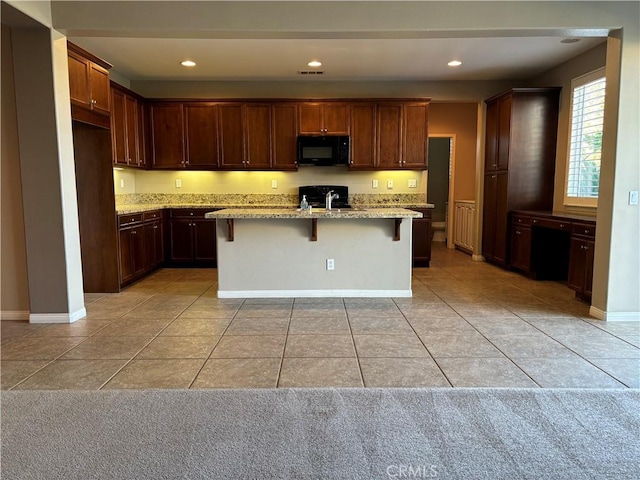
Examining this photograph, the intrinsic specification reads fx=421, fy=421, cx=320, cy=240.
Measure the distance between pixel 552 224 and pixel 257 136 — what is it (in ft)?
13.6

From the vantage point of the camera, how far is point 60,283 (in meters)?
3.68

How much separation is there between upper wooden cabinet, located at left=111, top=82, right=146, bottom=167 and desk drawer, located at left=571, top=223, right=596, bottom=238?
5.31m

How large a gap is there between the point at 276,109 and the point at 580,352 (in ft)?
16.1

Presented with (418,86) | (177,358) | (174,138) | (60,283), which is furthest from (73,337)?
(418,86)

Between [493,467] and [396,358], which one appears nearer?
[493,467]

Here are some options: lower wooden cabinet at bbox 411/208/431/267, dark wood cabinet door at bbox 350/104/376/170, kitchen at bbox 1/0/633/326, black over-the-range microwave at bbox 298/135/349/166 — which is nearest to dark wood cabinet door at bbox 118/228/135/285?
kitchen at bbox 1/0/633/326

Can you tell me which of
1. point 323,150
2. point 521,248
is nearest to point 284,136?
point 323,150

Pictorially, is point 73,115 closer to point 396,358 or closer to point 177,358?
point 177,358

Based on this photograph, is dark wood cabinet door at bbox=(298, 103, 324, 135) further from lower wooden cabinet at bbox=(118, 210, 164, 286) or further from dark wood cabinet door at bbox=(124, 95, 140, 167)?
lower wooden cabinet at bbox=(118, 210, 164, 286)

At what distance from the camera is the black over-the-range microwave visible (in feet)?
20.4

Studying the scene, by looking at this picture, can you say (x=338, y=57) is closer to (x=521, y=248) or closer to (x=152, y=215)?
(x=152, y=215)

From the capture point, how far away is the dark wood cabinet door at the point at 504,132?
19.0ft

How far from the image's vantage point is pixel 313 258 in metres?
4.48

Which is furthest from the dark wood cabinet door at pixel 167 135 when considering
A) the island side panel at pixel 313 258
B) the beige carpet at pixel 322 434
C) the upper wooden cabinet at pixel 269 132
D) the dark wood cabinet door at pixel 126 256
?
the beige carpet at pixel 322 434
